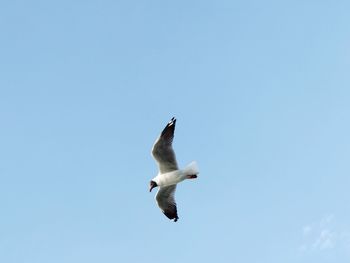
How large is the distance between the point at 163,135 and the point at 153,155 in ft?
4.00

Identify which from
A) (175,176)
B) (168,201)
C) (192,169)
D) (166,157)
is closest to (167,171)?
(175,176)

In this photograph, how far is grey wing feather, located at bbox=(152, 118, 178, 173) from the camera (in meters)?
32.2

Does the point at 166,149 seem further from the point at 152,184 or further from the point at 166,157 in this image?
the point at 152,184

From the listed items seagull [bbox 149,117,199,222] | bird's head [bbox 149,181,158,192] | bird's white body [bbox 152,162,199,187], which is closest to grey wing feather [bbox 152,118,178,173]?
seagull [bbox 149,117,199,222]

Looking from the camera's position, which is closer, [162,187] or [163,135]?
[163,135]

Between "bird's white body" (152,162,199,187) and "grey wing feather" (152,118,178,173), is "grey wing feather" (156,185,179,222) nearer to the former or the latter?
"bird's white body" (152,162,199,187)

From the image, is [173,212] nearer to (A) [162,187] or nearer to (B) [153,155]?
(A) [162,187]

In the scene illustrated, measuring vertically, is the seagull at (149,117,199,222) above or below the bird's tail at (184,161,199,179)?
above

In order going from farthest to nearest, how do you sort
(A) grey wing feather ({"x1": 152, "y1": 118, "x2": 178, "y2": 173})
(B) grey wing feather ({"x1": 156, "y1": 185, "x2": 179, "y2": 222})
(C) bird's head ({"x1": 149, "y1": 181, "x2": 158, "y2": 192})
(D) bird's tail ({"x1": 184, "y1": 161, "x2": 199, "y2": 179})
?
(B) grey wing feather ({"x1": 156, "y1": 185, "x2": 179, "y2": 222}), (C) bird's head ({"x1": 149, "y1": 181, "x2": 158, "y2": 192}), (D) bird's tail ({"x1": 184, "y1": 161, "x2": 199, "y2": 179}), (A) grey wing feather ({"x1": 152, "y1": 118, "x2": 178, "y2": 173})

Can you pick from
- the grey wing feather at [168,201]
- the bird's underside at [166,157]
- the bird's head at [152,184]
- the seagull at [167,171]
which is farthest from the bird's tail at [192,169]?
the grey wing feather at [168,201]

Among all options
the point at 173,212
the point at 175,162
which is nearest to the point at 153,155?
the point at 175,162

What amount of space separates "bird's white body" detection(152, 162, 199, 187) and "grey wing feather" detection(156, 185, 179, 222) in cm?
99

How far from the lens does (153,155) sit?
1283 inches

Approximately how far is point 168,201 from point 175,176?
249cm
